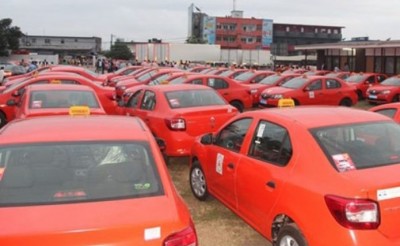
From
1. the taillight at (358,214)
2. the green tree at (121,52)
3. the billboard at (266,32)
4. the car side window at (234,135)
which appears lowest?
the taillight at (358,214)

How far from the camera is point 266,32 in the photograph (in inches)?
4240

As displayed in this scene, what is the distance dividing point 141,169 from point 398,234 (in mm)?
2035

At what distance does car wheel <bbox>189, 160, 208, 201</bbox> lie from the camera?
6.69 m

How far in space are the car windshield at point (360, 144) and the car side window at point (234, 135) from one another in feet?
4.11

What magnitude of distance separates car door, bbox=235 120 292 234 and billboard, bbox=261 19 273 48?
103572 mm

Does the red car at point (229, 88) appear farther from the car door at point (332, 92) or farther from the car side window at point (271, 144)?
the car side window at point (271, 144)

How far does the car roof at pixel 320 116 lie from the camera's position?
4621 mm

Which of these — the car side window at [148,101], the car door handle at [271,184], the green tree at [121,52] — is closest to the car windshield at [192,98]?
the car side window at [148,101]

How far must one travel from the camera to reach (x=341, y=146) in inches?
169

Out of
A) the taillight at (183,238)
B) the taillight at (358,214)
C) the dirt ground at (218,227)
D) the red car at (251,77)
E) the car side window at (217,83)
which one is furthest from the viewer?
the red car at (251,77)

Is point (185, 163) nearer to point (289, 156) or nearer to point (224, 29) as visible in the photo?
point (289, 156)

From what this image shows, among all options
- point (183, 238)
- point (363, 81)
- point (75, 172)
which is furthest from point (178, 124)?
point (363, 81)

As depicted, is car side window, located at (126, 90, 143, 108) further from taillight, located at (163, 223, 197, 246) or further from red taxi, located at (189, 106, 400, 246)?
taillight, located at (163, 223, 197, 246)

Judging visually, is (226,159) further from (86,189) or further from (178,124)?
(178,124)
